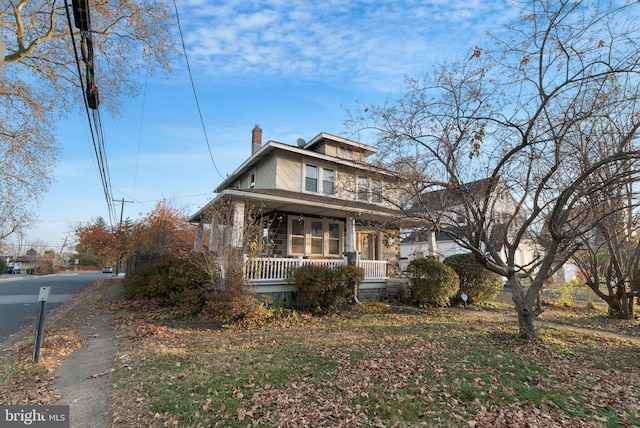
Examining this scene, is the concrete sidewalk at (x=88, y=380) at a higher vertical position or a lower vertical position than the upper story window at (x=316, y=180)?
lower

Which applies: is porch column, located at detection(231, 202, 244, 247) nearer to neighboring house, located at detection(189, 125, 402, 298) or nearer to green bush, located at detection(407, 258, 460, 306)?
neighboring house, located at detection(189, 125, 402, 298)

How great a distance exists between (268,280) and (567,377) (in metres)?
7.91

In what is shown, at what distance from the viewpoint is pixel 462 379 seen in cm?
475

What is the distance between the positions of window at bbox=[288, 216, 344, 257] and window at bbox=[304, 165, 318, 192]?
1487mm

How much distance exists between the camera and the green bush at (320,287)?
10234 mm

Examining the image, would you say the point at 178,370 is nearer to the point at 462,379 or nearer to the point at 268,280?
the point at 462,379

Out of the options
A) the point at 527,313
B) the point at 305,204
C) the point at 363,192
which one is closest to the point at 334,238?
the point at 305,204

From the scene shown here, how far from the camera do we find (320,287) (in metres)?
10.2

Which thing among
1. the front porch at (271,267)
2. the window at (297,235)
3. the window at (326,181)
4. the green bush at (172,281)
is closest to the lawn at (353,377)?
the green bush at (172,281)

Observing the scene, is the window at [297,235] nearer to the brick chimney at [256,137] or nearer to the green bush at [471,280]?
the brick chimney at [256,137]

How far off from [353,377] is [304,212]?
988 cm

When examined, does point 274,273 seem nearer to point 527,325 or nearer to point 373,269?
point 373,269

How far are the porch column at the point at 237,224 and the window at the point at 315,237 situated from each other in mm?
4024

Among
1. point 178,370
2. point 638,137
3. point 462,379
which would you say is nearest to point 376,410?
point 462,379
